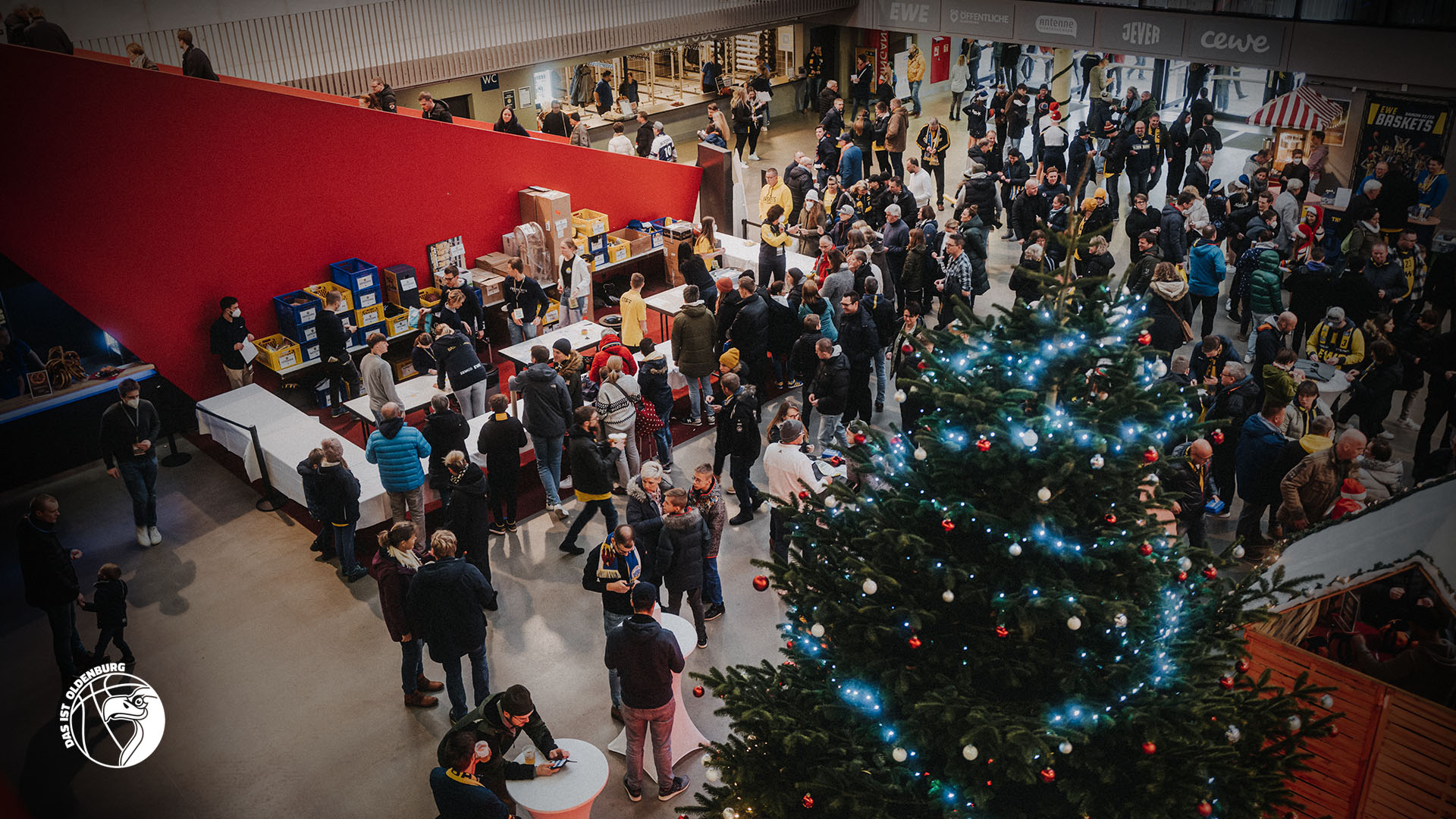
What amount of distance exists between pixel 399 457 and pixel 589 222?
18.6 ft

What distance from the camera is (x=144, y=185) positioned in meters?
9.39

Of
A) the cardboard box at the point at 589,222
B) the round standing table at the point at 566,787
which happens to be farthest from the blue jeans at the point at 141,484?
the cardboard box at the point at 589,222

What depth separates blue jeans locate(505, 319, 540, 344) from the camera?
10800 millimetres

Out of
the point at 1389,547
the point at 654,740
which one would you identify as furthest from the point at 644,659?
the point at 1389,547

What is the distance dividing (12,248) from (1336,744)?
1060 cm

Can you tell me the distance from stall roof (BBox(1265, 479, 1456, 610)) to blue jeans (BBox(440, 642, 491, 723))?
450cm

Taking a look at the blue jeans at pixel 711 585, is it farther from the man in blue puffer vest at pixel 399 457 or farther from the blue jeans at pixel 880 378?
the blue jeans at pixel 880 378

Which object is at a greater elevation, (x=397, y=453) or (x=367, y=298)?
(x=367, y=298)

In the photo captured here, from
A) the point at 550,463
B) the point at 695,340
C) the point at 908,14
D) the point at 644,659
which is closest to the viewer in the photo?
the point at 644,659

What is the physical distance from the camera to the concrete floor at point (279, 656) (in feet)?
20.4

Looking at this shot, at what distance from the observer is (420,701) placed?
673 centimetres

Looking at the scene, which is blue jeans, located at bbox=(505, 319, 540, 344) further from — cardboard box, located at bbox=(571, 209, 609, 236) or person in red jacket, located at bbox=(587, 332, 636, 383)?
person in red jacket, located at bbox=(587, 332, 636, 383)

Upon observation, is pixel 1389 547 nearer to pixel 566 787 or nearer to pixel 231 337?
pixel 566 787

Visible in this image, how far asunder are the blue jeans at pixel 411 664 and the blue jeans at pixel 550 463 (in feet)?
6.69
